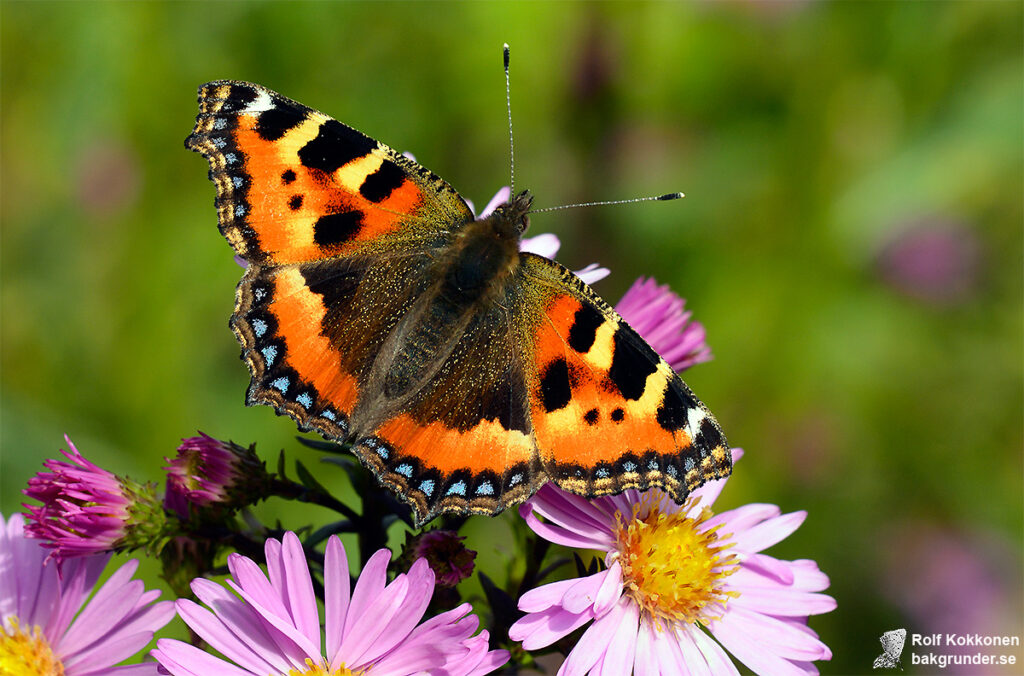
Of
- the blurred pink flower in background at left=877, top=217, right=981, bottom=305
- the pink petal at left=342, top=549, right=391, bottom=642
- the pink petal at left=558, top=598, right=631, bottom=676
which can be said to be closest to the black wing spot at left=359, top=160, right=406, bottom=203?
the pink petal at left=342, top=549, right=391, bottom=642

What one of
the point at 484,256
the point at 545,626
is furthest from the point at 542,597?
the point at 484,256

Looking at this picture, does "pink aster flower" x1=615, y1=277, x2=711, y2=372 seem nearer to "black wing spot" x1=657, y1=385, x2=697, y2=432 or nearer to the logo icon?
"black wing spot" x1=657, y1=385, x2=697, y2=432

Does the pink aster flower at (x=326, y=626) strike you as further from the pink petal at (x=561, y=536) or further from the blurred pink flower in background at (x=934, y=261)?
the blurred pink flower in background at (x=934, y=261)

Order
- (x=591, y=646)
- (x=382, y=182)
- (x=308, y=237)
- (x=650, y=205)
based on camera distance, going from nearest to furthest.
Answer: (x=591, y=646) < (x=308, y=237) < (x=382, y=182) < (x=650, y=205)

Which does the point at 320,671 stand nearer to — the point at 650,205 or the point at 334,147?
the point at 334,147

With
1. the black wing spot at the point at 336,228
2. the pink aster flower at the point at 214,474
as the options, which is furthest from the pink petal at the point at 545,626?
the black wing spot at the point at 336,228

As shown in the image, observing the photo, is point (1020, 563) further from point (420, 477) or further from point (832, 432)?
point (420, 477)
